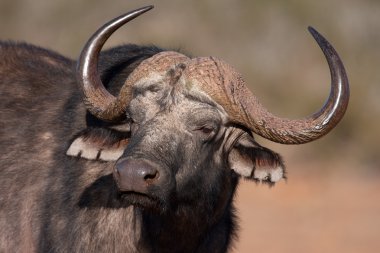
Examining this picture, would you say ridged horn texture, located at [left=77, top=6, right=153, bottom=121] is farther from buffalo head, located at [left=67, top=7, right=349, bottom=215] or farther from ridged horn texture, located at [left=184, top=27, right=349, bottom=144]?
ridged horn texture, located at [left=184, top=27, right=349, bottom=144]

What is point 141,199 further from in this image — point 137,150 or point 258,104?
point 258,104

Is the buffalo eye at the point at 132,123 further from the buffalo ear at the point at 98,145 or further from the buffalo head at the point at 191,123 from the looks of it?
the buffalo ear at the point at 98,145

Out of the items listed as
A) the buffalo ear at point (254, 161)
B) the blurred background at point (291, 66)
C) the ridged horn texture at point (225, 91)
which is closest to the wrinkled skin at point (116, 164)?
the buffalo ear at point (254, 161)

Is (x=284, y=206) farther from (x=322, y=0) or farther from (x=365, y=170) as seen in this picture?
(x=322, y=0)

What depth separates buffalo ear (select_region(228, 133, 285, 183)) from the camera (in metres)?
10.3

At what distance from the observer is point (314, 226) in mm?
21672

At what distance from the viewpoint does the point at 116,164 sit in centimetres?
→ 939

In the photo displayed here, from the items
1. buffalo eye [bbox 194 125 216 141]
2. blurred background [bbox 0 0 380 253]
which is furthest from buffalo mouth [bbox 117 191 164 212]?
blurred background [bbox 0 0 380 253]

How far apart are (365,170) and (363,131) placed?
4.17 ft

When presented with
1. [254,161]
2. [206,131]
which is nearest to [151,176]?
[206,131]

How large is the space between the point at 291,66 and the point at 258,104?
19.2 meters

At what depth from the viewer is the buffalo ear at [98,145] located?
10594 mm

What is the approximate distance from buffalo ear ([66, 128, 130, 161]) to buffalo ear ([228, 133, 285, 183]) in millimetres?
991

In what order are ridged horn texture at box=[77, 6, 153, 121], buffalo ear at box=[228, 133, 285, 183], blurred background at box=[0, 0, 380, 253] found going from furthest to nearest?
blurred background at box=[0, 0, 380, 253]
ridged horn texture at box=[77, 6, 153, 121]
buffalo ear at box=[228, 133, 285, 183]
